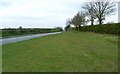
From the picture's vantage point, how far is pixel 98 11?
55500 millimetres

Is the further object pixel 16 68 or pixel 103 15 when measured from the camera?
pixel 103 15

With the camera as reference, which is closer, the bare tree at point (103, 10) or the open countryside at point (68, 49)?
the open countryside at point (68, 49)

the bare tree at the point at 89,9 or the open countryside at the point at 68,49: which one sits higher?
the bare tree at the point at 89,9

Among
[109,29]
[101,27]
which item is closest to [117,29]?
[109,29]

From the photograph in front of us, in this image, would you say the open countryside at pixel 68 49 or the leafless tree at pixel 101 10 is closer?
the open countryside at pixel 68 49

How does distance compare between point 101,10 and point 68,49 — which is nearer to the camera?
point 68,49

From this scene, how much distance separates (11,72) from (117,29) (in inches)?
1161

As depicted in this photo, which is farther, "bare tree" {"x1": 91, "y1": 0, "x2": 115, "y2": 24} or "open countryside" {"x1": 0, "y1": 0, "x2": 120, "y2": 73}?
"bare tree" {"x1": 91, "y1": 0, "x2": 115, "y2": 24}

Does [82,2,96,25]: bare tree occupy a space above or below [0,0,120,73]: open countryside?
above

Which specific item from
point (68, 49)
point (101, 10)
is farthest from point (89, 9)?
point (68, 49)

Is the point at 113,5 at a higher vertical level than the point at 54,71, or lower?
higher

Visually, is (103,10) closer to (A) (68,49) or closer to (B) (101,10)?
(B) (101,10)

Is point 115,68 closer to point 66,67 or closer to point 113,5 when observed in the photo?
point 66,67

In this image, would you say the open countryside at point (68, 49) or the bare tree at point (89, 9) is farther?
the bare tree at point (89, 9)
